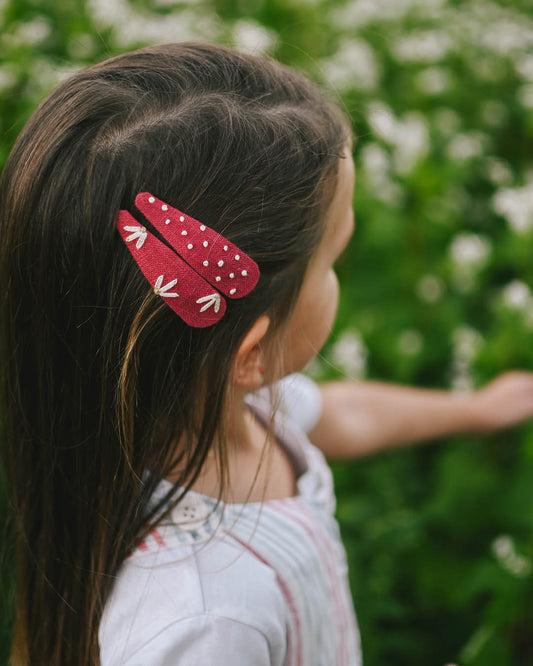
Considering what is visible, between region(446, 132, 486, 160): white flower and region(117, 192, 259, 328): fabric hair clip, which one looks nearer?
region(117, 192, 259, 328): fabric hair clip

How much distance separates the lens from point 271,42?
192 centimetres

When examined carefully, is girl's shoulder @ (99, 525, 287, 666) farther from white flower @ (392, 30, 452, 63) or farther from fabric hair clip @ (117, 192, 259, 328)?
white flower @ (392, 30, 452, 63)

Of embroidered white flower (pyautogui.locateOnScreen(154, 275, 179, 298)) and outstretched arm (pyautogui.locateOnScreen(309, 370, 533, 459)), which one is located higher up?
embroidered white flower (pyautogui.locateOnScreen(154, 275, 179, 298))

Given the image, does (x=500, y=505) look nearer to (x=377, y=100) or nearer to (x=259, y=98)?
(x=259, y=98)

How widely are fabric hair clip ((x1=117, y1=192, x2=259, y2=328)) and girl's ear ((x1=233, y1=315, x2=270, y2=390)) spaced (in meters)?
0.06

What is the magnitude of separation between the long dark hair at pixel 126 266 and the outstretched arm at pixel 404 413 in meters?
0.40

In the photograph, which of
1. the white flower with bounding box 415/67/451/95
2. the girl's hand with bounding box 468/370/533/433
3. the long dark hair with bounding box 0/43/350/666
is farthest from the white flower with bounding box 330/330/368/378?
the white flower with bounding box 415/67/451/95

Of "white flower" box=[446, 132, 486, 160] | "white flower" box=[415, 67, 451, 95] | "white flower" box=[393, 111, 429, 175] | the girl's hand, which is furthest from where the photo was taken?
"white flower" box=[415, 67, 451, 95]

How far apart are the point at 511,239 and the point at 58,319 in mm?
1149

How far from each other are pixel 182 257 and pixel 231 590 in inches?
12.6

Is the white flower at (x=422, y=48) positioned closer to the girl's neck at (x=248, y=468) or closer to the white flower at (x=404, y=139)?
the white flower at (x=404, y=139)

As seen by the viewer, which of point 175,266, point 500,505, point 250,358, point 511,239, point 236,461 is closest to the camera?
point 175,266

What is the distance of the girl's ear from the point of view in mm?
621

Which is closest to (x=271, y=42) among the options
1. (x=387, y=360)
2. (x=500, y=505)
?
(x=387, y=360)
